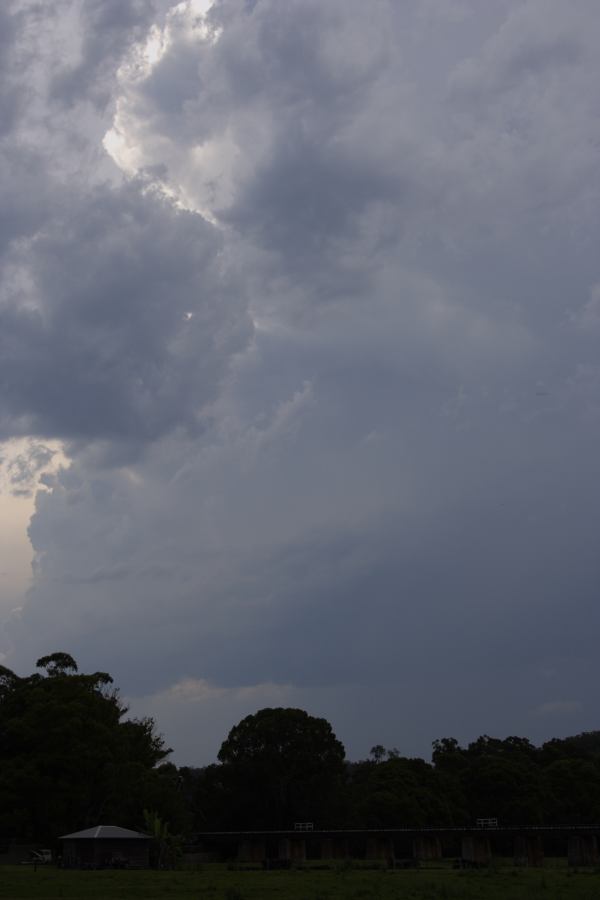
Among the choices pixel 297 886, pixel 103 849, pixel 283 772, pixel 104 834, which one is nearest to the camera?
pixel 297 886

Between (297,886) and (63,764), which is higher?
(63,764)

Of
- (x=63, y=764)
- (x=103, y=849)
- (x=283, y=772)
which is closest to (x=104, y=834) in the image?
(x=103, y=849)

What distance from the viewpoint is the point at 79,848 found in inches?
2547

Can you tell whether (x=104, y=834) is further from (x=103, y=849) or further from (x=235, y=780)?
(x=235, y=780)

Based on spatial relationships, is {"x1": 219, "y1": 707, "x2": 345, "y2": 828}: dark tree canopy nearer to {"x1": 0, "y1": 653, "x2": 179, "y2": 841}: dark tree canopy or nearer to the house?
{"x1": 0, "y1": 653, "x2": 179, "y2": 841}: dark tree canopy

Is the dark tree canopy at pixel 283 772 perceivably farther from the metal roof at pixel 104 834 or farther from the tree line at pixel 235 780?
the metal roof at pixel 104 834

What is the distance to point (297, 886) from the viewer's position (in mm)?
47906

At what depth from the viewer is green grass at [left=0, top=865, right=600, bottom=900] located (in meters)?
41.8

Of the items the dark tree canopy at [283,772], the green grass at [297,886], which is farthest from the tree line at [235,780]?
the green grass at [297,886]

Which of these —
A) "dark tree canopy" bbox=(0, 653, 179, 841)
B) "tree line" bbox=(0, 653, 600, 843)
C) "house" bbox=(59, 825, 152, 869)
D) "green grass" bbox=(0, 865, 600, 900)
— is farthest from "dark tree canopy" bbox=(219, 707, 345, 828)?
"green grass" bbox=(0, 865, 600, 900)

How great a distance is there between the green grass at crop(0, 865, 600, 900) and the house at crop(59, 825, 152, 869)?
14.8 feet

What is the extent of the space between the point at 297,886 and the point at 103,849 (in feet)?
71.9

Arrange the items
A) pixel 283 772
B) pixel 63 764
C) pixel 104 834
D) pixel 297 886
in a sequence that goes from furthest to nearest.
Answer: pixel 283 772
pixel 63 764
pixel 104 834
pixel 297 886

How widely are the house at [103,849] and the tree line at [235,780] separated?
19.3 ft
